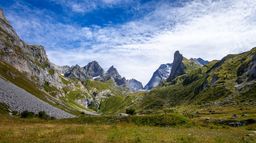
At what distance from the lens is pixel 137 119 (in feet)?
177

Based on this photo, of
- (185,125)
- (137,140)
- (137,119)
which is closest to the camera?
(137,140)

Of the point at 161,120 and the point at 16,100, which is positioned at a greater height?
the point at 16,100

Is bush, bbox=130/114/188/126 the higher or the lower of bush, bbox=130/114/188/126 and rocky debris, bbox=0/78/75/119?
the lower

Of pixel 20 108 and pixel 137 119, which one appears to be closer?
pixel 137 119

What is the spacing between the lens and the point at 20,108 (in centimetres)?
12112

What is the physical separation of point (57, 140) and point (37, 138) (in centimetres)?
262

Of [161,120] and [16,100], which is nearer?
[161,120]

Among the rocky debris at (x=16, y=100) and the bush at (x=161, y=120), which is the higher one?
the rocky debris at (x=16, y=100)

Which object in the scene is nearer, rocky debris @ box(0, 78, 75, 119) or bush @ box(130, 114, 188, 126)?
bush @ box(130, 114, 188, 126)

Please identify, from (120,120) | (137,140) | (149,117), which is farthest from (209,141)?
(120,120)

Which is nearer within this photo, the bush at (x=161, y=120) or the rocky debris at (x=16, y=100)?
the bush at (x=161, y=120)

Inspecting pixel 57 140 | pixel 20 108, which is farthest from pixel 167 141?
pixel 20 108

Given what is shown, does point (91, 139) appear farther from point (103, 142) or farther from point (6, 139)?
point (6, 139)

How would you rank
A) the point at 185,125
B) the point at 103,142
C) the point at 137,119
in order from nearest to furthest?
the point at 103,142 → the point at 185,125 → the point at 137,119
